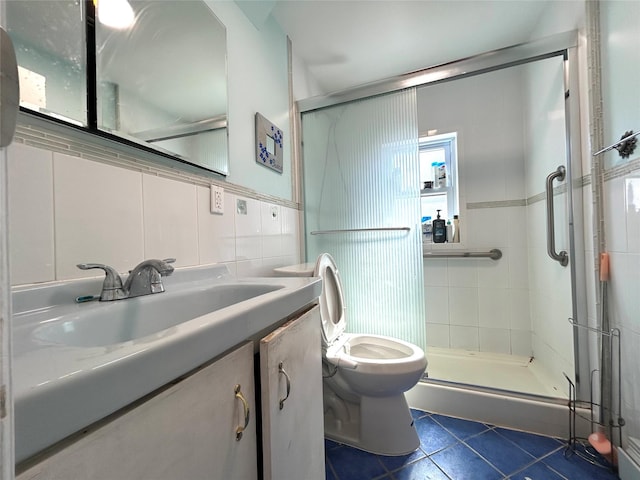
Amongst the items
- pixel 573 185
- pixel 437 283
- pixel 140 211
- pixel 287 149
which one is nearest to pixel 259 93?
pixel 287 149

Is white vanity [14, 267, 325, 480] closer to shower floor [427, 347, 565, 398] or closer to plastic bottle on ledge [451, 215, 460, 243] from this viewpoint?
shower floor [427, 347, 565, 398]

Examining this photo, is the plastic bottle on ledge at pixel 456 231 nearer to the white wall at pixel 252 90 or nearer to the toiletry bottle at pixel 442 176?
the toiletry bottle at pixel 442 176

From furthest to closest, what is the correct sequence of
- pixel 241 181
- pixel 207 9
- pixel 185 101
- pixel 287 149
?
pixel 287 149
pixel 241 181
pixel 207 9
pixel 185 101

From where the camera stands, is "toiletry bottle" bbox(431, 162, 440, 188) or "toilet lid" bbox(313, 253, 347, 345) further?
"toiletry bottle" bbox(431, 162, 440, 188)

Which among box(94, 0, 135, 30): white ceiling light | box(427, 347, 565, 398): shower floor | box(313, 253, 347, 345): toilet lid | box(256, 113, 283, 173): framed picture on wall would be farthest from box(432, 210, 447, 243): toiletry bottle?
box(94, 0, 135, 30): white ceiling light

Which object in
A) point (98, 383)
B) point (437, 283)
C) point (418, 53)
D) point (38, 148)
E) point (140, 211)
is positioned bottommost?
point (437, 283)

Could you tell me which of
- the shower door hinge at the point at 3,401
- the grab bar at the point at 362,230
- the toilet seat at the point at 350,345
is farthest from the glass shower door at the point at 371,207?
the shower door hinge at the point at 3,401

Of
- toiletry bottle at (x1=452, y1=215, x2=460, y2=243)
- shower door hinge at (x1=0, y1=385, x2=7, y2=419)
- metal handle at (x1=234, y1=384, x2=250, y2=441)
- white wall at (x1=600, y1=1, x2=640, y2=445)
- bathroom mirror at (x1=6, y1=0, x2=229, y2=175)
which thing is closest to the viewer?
shower door hinge at (x1=0, y1=385, x2=7, y2=419)

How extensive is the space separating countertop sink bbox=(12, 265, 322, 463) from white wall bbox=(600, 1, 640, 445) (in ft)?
3.90

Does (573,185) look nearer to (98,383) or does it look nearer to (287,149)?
(287,149)

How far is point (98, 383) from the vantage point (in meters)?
0.27

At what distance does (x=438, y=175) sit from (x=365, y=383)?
1.70 meters

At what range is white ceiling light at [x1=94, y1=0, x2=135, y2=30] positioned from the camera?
0.71m

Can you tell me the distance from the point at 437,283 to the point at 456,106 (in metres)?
1.38
